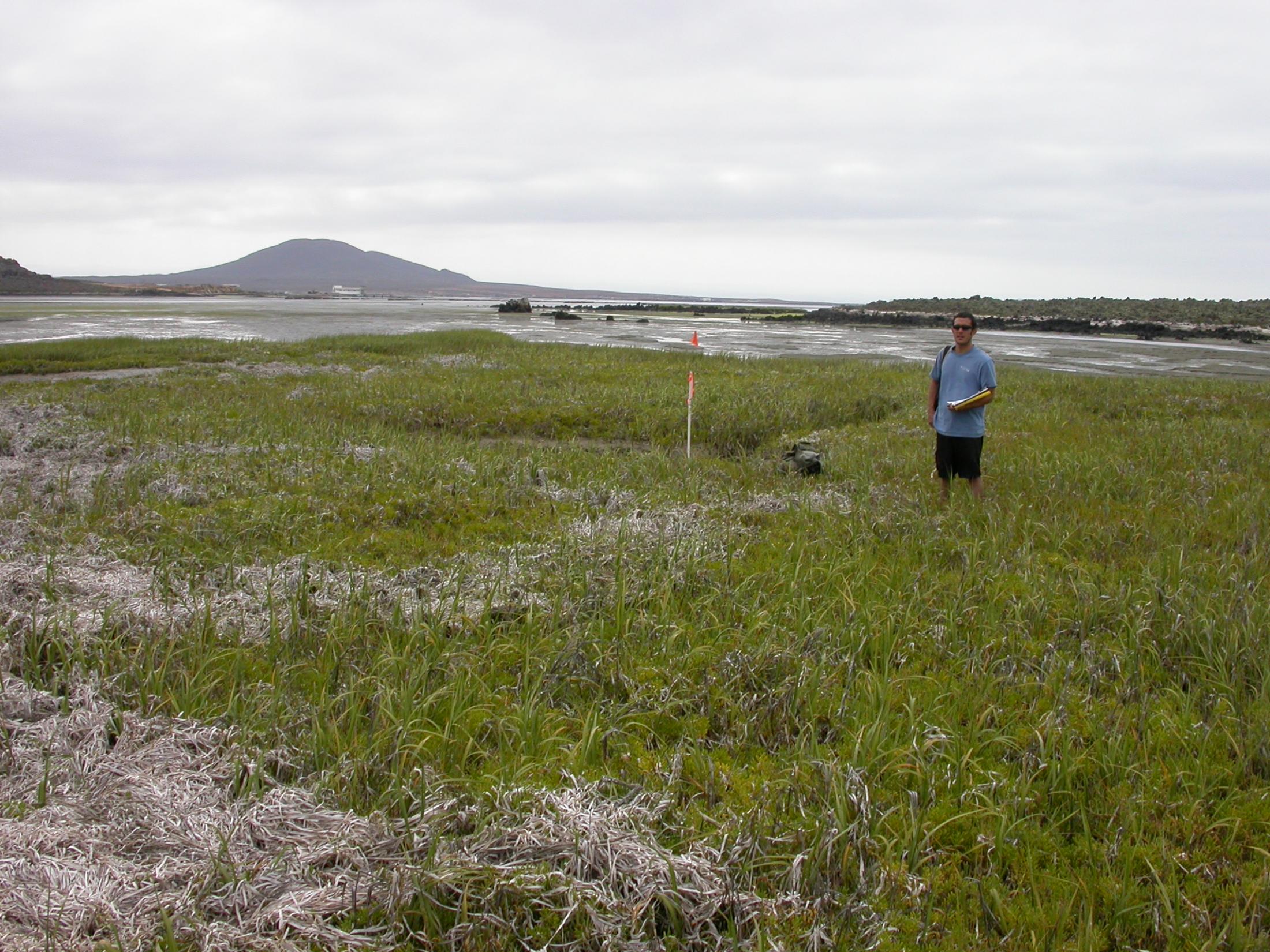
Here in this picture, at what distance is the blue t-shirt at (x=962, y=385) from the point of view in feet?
30.0

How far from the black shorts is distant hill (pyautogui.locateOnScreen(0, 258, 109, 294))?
12187cm

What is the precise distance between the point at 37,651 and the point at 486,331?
3264 centimetres

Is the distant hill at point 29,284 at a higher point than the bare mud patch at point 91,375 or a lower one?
higher

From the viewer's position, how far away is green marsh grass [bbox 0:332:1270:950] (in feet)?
12.0

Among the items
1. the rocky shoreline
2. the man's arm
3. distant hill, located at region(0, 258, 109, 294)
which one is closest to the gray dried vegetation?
the man's arm

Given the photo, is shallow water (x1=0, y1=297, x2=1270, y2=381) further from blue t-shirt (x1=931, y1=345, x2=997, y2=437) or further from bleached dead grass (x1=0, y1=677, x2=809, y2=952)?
bleached dead grass (x1=0, y1=677, x2=809, y2=952)

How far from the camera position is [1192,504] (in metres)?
9.38

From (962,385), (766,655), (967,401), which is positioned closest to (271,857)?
(766,655)

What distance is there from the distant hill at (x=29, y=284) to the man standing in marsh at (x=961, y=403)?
400 ft

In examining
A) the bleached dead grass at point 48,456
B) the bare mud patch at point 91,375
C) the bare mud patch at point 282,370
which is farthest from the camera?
the bare mud patch at point 282,370

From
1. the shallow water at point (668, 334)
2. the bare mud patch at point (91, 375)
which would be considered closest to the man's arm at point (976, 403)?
the bare mud patch at point (91, 375)

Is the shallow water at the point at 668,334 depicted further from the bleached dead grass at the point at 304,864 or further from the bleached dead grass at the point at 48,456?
the bleached dead grass at the point at 304,864

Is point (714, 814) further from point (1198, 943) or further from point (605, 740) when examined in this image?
point (1198, 943)

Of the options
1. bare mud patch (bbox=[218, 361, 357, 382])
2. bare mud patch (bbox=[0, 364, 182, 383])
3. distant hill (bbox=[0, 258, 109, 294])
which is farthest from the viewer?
distant hill (bbox=[0, 258, 109, 294])
